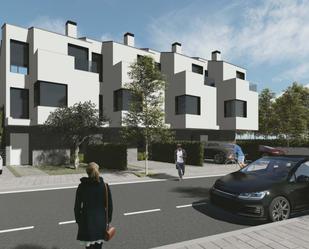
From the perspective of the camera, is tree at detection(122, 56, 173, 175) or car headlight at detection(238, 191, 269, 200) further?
tree at detection(122, 56, 173, 175)

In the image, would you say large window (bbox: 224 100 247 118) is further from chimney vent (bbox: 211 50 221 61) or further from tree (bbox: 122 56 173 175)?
tree (bbox: 122 56 173 175)

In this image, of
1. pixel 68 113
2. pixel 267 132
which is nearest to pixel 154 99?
pixel 68 113

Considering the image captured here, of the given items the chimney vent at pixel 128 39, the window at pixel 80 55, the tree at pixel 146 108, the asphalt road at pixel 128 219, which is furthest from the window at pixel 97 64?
the asphalt road at pixel 128 219

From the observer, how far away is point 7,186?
1136cm

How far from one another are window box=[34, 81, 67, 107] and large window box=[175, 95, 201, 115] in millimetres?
10228

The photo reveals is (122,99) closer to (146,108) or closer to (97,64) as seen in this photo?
(97,64)

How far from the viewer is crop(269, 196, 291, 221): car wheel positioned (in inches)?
251

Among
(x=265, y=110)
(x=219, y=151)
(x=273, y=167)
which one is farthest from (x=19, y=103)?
(x=265, y=110)

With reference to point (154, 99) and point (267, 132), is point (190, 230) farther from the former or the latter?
point (267, 132)

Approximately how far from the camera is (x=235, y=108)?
1105 inches

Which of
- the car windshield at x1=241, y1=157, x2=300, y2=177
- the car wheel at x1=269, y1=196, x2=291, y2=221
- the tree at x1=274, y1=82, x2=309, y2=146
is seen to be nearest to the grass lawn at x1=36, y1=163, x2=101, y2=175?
the car windshield at x1=241, y1=157, x2=300, y2=177

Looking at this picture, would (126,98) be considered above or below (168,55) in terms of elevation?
below

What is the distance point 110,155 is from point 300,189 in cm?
1222

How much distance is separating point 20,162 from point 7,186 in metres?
9.95
